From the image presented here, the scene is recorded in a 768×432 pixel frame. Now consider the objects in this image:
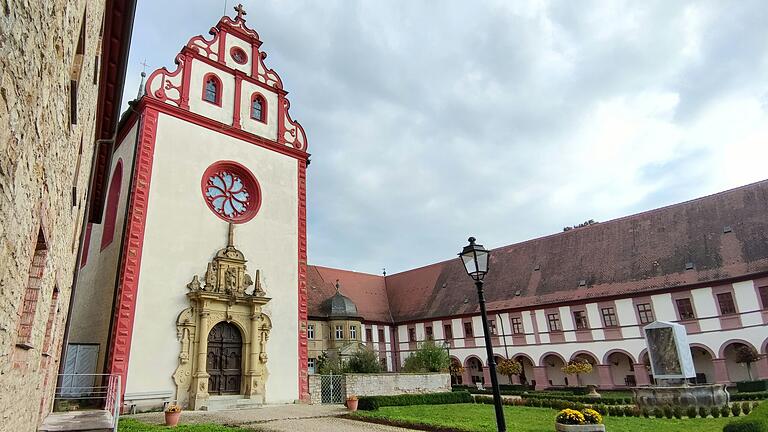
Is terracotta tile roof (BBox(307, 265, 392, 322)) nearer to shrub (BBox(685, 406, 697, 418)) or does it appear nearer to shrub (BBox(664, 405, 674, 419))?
shrub (BBox(664, 405, 674, 419))

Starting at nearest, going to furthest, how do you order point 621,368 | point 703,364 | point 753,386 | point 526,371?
point 753,386
point 703,364
point 621,368
point 526,371

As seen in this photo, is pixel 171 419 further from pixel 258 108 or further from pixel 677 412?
pixel 677 412

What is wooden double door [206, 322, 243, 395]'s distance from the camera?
684 inches

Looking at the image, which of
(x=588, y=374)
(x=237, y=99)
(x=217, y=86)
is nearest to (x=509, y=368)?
(x=588, y=374)

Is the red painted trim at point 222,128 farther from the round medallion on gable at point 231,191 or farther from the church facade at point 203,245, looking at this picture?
the round medallion on gable at point 231,191

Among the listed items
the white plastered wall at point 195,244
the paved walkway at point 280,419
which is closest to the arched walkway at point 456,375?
the white plastered wall at point 195,244

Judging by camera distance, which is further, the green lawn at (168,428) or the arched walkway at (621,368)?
the arched walkway at (621,368)

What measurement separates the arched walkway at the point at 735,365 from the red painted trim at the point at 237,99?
28389mm

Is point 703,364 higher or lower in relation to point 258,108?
lower

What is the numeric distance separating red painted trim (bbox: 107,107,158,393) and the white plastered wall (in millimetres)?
211

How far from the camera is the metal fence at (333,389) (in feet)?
66.4


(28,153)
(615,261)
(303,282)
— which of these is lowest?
(28,153)

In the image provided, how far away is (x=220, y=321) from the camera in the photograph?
1775cm

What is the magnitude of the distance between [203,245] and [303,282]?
15.2 ft
